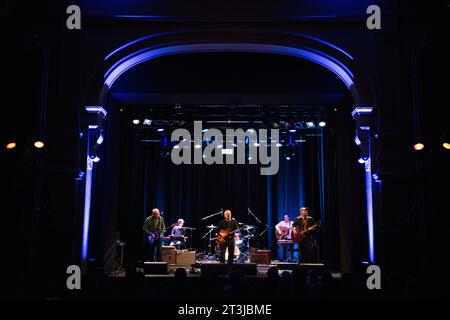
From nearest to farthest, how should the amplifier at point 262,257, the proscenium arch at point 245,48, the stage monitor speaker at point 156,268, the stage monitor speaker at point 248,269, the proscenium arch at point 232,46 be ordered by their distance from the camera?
the proscenium arch at point 245,48 < the proscenium arch at point 232,46 < the stage monitor speaker at point 156,268 < the stage monitor speaker at point 248,269 < the amplifier at point 262,257

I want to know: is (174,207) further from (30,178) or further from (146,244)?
(30,178)

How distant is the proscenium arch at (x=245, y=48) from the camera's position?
26.9ft

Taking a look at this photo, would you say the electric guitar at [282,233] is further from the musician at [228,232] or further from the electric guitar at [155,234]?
the electric guitar at [155,234]

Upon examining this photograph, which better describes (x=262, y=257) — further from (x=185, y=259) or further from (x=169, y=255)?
(x=169, y=255)

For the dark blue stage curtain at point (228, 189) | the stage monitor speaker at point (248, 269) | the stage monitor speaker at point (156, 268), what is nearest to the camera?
the stage monitor speaker at point (156, 268)

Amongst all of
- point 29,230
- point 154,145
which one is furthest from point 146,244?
point 29,230

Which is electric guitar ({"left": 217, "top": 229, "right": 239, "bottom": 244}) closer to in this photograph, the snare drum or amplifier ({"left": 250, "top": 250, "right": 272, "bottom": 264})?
amplifier ({"left": 250, "top": 250, "right": 272, "bottom": 264})

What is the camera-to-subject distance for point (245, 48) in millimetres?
8805

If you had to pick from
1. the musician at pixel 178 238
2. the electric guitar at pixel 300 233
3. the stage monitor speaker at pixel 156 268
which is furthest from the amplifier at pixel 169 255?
the electric guitar at pixel 300 233

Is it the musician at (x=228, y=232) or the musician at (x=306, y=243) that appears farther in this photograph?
the musician at (x=306, y=243)
